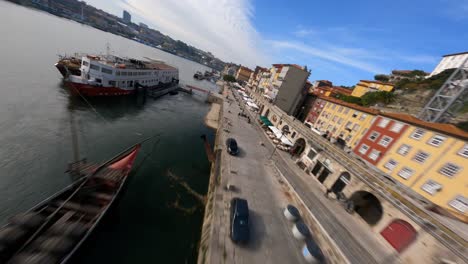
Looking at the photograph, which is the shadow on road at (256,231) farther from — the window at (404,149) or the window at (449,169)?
the window at (404,149)

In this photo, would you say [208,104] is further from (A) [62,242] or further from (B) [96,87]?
(A) [62,242]

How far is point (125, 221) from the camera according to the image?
56.3 ft

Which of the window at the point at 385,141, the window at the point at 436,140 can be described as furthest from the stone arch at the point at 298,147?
the window at the point at 436,140

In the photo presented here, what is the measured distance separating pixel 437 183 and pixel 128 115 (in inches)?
2268

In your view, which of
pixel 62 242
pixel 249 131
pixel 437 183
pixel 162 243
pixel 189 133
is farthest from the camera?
pixel 249 131

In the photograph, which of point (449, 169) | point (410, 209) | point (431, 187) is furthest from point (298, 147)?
point (410, 209)

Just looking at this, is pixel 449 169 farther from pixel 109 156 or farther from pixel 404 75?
pixel 404 75

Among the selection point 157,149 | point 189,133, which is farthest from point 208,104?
point 157,149

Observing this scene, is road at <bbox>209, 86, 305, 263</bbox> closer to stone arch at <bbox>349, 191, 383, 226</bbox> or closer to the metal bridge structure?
stone arch at <bbox>349, 191, 383, 226</bbox>

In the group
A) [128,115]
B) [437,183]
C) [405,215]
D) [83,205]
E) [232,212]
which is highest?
[437,183]

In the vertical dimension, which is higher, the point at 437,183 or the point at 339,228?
the point at 437,183

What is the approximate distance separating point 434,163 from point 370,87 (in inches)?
2245

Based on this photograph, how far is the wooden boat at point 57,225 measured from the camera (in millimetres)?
10523

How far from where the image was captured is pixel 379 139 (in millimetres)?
32562
